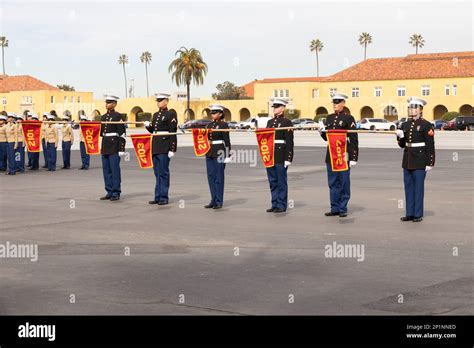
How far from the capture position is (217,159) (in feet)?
51.6

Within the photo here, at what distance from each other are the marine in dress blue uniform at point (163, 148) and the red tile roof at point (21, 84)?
374 feet

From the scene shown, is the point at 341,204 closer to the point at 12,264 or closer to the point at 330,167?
the point at 330,167

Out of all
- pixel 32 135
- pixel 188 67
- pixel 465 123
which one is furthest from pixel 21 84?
pixel 32 135

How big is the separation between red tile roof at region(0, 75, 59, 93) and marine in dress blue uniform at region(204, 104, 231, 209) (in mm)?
114733

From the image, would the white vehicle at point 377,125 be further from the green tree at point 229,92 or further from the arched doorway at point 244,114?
the green tree at point 229,92

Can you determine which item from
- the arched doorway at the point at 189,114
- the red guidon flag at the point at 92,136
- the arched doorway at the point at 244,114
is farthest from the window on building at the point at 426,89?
the red guidon flag at the point at 92,136

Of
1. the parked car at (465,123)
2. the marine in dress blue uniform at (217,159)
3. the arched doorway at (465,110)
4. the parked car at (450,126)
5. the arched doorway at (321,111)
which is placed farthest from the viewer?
the arched doorway at (321,111)

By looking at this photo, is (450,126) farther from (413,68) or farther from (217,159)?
(217,159)

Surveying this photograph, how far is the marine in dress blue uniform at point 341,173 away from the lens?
46.9 feet

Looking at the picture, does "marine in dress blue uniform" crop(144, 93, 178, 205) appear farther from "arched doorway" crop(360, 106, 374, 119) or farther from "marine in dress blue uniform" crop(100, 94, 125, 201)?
"arched doorway" crop(360, 106, 374, 119)

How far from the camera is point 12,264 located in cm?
1005

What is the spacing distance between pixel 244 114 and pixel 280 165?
311 ft

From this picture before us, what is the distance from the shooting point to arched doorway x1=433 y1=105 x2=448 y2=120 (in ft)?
313
